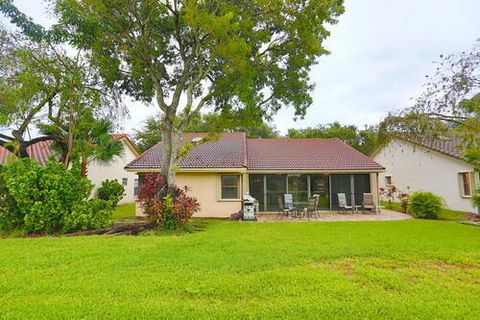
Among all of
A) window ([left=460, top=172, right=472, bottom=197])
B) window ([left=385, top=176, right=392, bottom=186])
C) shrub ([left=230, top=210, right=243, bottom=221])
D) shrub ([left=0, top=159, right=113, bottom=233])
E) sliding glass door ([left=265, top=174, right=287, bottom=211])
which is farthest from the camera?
window ([left=385, top=176, right=392, bottom=186])

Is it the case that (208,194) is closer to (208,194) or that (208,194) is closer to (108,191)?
(208,194)

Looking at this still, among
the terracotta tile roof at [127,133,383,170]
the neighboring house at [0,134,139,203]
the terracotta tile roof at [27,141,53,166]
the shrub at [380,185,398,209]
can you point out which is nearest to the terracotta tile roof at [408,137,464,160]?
the terracotta tile roof at [127,133,383,170]

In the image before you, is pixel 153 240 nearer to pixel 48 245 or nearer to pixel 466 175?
pixel 48 245

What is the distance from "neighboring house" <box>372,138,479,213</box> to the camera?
49.9 feet

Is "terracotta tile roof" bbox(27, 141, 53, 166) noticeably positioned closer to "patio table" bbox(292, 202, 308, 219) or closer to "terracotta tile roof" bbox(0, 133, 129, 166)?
"terracotta tile roof" bbox(0, 133, 129, 166)

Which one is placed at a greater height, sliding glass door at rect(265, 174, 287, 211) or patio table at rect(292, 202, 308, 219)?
sliding glass door at rect(265, 174, 287, 211)

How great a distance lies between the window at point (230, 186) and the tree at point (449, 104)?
8494 mm

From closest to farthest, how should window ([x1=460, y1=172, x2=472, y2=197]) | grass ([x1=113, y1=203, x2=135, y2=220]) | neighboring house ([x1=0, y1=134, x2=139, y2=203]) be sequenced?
grass ([x1=113, y1=203, x2=135, y2=220]), window ([x1=460, y1=172, x2=472, y2=197]), neighboring house ([x1=0, y1=134, x2=139, y2=203])

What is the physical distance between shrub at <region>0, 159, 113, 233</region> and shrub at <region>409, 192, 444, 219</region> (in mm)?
15174

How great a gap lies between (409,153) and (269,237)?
1649cm

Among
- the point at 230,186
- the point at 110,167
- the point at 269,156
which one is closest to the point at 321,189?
the point at 269,156

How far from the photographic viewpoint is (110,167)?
22453 millimetres

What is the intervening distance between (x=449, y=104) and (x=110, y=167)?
72.2 ft

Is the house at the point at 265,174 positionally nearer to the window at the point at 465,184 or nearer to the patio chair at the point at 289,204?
the patio chair at the point at 289,204
